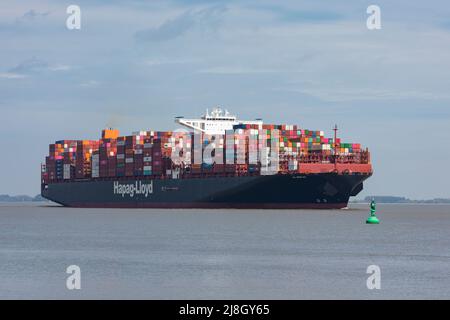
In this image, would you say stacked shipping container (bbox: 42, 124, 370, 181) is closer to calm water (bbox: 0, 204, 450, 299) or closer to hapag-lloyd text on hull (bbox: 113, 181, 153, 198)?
hapag-lloyd text on hull (bbox: 113, 181, 153, 198)

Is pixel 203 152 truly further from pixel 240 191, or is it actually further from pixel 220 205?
pixel 240 191

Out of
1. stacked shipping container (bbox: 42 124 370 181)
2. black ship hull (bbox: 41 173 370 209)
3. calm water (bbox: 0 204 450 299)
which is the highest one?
stacked shipping container (bbox: 42 124 370 181)

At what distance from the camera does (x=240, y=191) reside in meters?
103

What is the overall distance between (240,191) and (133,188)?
22823 millimetres

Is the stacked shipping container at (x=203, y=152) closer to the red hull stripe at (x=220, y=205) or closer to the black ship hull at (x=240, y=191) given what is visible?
the black ship hull at (x=240, y=191)

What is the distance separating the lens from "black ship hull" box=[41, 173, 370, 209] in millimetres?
100000

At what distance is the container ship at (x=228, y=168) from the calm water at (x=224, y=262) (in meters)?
30.8

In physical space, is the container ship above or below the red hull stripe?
above

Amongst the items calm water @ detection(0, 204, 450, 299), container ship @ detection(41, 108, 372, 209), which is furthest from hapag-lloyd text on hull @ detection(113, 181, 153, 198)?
calm water @ detection(0, 204, 450, 299)

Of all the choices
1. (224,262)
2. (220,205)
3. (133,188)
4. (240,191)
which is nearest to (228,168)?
(240,191)

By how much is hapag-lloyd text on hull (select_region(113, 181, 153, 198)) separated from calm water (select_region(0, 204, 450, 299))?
47521mm

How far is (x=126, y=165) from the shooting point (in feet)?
402
